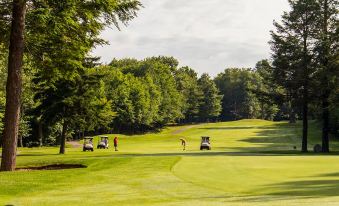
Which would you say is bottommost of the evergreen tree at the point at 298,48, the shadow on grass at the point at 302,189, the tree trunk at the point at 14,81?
the shadow on grass at the point at 302,189

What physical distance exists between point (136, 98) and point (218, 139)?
23.4 meters

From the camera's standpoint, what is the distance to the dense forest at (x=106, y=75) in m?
21.4

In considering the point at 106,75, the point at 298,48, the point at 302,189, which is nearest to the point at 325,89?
the point at 298,48

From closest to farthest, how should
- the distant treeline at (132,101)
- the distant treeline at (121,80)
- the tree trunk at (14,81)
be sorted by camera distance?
the tree trunk at (14,81) → the distant treeline at (121,80) → the distant treeline at (132,101)

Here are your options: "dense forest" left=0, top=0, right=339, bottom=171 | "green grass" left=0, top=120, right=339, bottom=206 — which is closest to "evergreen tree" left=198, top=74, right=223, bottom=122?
"dense forest" left=0, top=0, right=339, bottom=171

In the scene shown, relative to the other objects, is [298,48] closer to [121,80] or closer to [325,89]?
[325,89]

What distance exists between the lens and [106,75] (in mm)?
47750

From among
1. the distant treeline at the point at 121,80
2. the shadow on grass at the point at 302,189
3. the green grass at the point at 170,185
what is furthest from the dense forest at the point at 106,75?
the shadow on grass at the point at 302,189

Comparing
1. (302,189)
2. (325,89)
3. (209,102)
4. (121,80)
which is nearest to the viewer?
(302,189)

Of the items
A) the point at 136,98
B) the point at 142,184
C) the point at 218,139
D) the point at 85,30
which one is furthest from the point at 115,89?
the point at 142,184

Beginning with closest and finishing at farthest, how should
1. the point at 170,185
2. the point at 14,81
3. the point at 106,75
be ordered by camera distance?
the point at 170,185, the point at 14,81, the point at 106,75

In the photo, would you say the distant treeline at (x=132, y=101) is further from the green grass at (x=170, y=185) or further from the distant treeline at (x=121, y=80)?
the green grass at (x=170, y=185)

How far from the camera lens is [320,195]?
14453mm

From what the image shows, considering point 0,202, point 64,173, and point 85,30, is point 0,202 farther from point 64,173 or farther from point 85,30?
point 85,30
